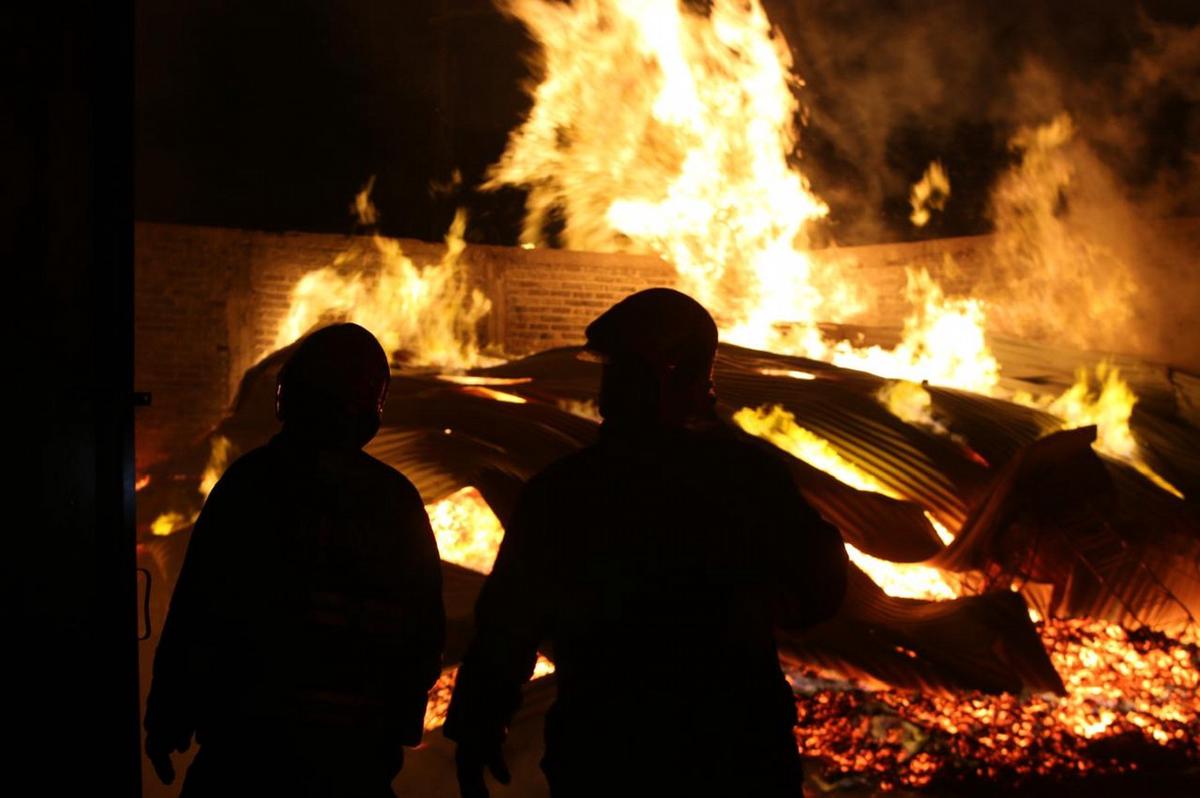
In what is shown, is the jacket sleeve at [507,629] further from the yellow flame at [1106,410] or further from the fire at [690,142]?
the fire at [690,142]

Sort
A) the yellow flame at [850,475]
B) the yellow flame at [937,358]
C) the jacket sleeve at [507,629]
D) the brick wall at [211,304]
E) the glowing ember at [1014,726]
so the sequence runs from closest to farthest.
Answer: the jacket sleeve at [507,629] → the glowing ember at [1014,726] → the yellow flame at [850,475] → the yellow flame at [937,358] → the brick wall at [211,304]

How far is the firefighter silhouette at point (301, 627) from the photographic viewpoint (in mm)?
1891

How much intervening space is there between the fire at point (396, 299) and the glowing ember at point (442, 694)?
20.1 feet

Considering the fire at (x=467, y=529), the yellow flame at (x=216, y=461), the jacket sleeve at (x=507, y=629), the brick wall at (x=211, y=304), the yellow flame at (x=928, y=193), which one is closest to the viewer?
the jacket sleeve at (x=507, y=629)

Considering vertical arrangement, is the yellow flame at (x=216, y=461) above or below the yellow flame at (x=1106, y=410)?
below

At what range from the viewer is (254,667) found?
1.90 meters

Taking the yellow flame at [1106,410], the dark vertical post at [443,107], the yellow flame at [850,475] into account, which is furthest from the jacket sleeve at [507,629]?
the dark vertical post at [443,107]

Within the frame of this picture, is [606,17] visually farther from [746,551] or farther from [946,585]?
[746,551]

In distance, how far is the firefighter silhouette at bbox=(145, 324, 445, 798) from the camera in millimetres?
1891

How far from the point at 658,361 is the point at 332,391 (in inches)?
27.7

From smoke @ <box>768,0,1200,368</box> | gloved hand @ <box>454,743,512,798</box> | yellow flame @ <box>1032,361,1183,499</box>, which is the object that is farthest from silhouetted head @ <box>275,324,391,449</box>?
smoke @ <box>768,0,1200,368</box>

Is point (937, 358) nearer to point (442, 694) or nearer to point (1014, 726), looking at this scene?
point (1014, 726)

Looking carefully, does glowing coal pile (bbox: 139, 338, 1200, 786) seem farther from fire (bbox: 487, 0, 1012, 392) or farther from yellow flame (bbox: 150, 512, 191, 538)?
fire (bbox: 487, 0, 1012, 392)

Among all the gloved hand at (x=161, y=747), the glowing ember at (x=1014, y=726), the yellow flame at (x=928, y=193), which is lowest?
the glowing ember at (x=1014, y=726)
